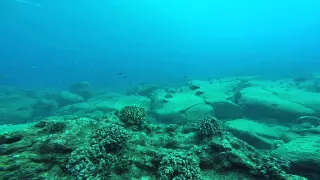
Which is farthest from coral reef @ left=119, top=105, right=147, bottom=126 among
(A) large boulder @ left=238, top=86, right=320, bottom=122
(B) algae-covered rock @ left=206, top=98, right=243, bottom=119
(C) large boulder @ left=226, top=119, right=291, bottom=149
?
(A) large boulder @ left=238, top=86, right=320, bottom=122

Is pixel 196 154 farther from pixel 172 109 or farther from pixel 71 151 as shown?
pixel 172 109

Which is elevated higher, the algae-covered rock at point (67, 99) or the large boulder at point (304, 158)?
the algae-covered rock at point (67, 99)

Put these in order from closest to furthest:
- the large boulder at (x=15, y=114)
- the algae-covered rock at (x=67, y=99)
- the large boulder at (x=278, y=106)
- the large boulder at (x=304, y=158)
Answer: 1. the large boulder at (x=304, y=158)
2. the large boulder at (x=278, y=106)
3. the large boulder at (x=15, y=114)
4. the algae-covered rock at (x=67, y=99)

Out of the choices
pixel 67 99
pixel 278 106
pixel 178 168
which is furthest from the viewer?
pixel 67 99

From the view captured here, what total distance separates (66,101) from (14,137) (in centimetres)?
2275

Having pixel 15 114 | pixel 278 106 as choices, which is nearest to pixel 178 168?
pixel 278 106

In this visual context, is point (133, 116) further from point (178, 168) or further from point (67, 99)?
point (67, 99)

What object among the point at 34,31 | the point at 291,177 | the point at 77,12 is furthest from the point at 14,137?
the point at 34,31

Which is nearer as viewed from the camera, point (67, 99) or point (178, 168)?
point (178, 168)

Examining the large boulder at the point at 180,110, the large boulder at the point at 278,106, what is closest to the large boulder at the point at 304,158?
the large boulder at the point at 180,110

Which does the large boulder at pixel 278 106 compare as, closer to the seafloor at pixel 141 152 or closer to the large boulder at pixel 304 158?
the seafloor at pixel 141 152

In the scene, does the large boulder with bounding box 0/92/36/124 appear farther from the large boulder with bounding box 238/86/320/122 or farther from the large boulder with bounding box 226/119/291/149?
the large boulder with bounding box 238/86/320/122

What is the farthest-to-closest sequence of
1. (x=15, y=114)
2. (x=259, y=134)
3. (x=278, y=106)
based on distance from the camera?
1. (x=15, y=114)
2. (x=278, y=106)
3. (x=259, y=134)

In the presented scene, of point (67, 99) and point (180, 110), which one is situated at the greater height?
point (67, 99)
